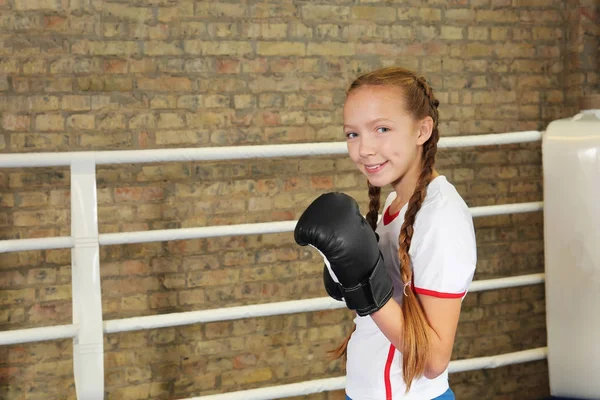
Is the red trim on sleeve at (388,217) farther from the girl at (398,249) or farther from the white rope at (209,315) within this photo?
the white rope at (209,315)

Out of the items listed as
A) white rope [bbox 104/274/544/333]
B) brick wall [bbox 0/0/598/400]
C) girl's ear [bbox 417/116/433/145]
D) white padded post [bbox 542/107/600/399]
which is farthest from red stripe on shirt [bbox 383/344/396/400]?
brick wall [bbox 0/0/598/400]

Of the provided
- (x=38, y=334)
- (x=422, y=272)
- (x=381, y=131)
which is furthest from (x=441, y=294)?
(x=38, y=334)

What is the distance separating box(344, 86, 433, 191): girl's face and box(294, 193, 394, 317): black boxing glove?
130 millimetres

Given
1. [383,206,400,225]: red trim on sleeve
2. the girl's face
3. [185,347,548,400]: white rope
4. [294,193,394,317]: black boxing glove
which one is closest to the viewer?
[294,193,394,317]: black boxing glove

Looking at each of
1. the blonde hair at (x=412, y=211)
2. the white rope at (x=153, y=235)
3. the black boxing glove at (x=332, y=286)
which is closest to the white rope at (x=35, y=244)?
the white rope at (x=153, y=235)

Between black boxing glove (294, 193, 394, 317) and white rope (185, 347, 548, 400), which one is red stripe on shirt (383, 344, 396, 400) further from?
white rope (185, 347, 548, 400)

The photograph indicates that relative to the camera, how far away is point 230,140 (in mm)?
3080

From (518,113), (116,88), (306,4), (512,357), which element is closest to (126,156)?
(116,88)

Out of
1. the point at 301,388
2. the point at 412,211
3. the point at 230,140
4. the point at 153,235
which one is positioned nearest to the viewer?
the point at 412,211

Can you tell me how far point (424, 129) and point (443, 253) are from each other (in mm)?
258

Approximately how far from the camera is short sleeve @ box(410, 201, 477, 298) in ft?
4.20

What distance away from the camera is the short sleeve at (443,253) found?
1.28 metres

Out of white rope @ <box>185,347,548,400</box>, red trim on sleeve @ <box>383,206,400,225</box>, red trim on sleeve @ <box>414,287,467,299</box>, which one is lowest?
white rope @ <box>185,347,548,400</box>

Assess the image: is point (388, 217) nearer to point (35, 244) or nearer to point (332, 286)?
point (332, 286)
